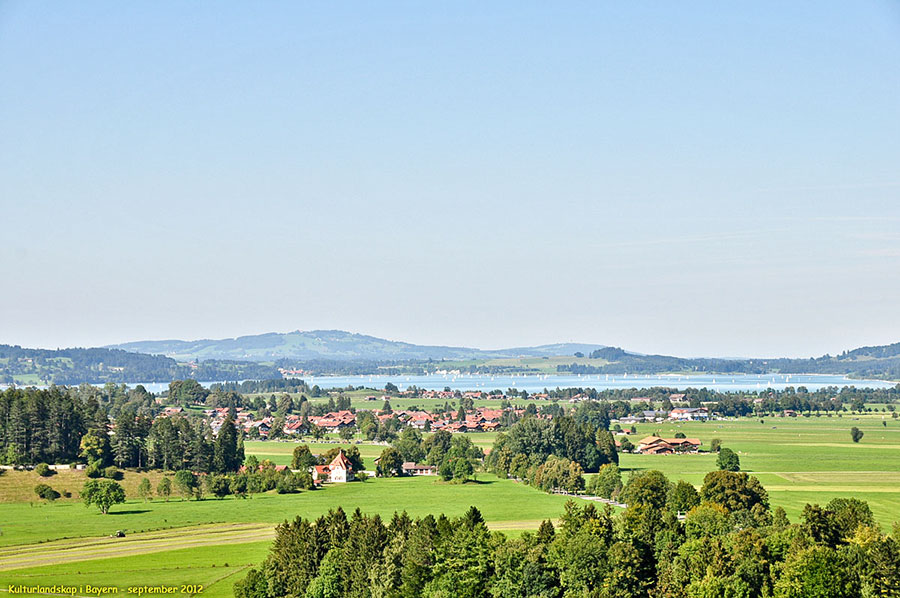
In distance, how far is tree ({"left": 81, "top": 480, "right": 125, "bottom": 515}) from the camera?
70.5 metres

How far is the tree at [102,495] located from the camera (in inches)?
2776

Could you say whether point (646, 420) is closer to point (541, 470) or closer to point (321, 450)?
point (321, 450)

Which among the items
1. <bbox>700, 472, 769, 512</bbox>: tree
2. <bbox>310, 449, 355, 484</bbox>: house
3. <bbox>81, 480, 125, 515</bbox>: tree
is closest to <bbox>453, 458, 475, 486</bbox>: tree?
<bbox>310, 449, 355, 484</bbox>: house

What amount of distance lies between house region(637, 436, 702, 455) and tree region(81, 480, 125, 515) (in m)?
65.0

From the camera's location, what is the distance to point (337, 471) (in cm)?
9506

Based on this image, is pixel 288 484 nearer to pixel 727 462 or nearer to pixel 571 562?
pixel 727 462

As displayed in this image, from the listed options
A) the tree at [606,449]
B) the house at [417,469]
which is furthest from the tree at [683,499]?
the house at [417,469]

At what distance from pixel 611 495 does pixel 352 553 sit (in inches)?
1420

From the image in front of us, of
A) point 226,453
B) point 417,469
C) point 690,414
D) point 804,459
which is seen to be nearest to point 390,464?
point 417,469

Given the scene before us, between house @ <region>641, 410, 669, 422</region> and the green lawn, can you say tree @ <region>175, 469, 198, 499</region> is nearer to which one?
the green lawn

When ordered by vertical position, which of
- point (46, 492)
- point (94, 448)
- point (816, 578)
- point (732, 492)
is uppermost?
point (94, 448)

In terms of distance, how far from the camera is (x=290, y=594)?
43188 millimetres

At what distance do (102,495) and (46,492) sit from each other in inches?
309

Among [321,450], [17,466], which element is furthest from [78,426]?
[321,450]
